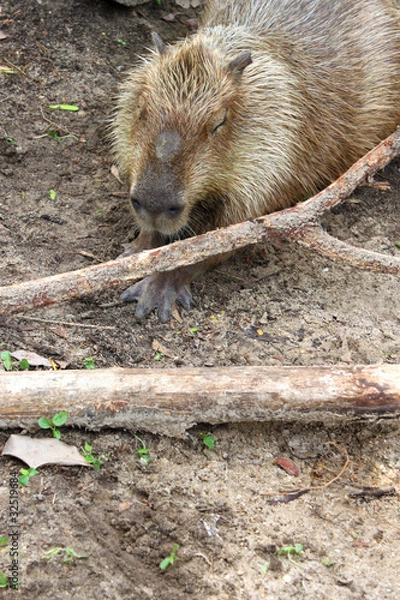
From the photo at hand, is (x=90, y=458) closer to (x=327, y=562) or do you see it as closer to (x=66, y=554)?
(x=66, y=554)

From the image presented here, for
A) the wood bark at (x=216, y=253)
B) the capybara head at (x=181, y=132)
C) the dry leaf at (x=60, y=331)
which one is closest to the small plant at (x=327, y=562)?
the wood bark at (x=216, y=253)

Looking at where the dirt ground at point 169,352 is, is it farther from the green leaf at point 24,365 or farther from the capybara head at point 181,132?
the capybara head at point 181,132

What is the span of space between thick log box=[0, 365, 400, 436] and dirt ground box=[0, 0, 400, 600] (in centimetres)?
15

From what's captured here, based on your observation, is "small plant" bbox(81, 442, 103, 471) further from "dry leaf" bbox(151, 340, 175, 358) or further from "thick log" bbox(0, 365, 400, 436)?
"dry leaf" bbox(151, 340, 175, 358)

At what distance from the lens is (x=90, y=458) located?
282cm

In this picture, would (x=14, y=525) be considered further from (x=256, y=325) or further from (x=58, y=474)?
(x=256, y=325)

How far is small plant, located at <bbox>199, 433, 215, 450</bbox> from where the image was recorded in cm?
303

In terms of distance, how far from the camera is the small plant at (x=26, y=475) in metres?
2.67

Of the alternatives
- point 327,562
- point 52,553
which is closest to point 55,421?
point 52,553

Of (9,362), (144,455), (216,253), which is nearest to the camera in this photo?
(144,455)

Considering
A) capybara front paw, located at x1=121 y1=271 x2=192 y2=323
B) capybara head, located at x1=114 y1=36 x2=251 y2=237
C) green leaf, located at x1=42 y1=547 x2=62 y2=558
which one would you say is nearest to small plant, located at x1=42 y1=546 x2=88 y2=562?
green leaf, located at x1=42 y1=547 x2=62 y2=558

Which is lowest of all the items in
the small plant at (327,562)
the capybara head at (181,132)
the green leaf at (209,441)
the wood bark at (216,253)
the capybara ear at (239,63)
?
the small plant at (327,562)

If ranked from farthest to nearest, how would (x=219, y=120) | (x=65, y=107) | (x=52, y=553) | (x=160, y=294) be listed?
(x=65, y=107)
(x=160, y=294)
(x=219, y=120)
(x=52, y=553)

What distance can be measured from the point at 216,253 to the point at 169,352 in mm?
648
